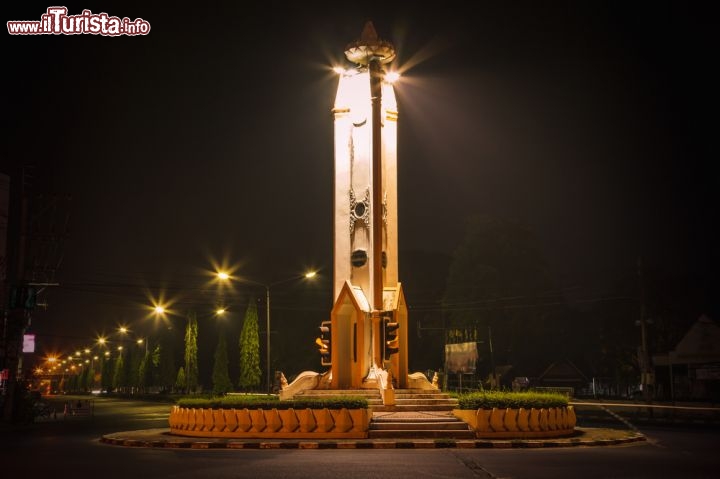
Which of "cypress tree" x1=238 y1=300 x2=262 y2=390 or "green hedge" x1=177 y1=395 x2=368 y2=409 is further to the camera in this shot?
"cypress tree" x1=238 y1=300 x2=262 y2=390

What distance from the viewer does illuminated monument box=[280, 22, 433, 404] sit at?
3033 centimetres

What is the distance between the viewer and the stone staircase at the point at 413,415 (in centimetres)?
2275

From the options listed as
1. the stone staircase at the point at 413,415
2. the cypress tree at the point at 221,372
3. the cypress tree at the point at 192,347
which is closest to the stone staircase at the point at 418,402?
the stone staircase at the point at 413,415

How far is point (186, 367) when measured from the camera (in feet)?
256

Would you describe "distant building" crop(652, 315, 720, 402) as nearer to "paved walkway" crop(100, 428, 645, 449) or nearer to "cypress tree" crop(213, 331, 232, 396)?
"paved walkway" crop(100, 428, 645, 449)

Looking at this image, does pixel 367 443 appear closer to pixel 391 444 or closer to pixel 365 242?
pixel 391 444

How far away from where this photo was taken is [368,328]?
30656 mm

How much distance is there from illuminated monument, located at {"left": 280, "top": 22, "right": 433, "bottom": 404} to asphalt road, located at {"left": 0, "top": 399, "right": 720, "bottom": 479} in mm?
10164

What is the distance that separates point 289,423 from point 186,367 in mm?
57621

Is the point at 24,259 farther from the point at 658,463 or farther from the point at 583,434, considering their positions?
the point at 658,463

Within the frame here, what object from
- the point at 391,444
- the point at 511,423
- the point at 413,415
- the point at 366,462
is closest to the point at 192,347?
the point at 413,415

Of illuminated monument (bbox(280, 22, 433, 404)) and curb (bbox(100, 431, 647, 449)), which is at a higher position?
illuminated monument (bbox(280, 22, 433, 404))

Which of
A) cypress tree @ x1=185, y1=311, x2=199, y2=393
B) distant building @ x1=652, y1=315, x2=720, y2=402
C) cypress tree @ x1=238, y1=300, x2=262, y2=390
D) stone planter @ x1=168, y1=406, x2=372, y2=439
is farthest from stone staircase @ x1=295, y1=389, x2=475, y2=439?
cypress tree @ x1=185, y1=311, x2=199, y2=393

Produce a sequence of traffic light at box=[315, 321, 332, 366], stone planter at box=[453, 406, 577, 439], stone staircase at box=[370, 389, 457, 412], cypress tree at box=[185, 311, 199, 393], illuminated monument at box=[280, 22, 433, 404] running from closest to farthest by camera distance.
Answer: stone planter at box=[453, 406, 577, 439] < stone staircase at box=[370, 389, 457, 412] < illuminated monument at box=[280, 22, 433, 404] < traffic light at box=[315, 321, 332, 366] < cypress tree at box=[185, 311, 199, 393]
